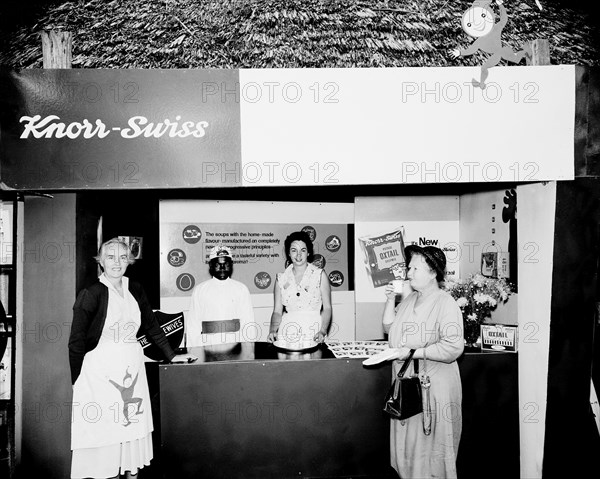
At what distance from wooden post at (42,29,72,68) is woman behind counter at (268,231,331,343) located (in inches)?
88.5

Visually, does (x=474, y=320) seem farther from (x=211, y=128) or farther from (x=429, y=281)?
(x=211, y=128)

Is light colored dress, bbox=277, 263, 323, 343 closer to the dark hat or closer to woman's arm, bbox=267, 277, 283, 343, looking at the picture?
woman's arm, bbox=267, 277, 283, 343

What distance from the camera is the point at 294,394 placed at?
11.4 ft

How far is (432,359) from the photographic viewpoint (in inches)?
113

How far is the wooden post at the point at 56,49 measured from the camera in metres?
3.21

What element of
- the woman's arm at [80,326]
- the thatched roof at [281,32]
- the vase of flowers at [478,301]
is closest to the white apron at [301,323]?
the vase of flowers at [478,301]

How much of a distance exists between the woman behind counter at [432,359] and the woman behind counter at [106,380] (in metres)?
1.74

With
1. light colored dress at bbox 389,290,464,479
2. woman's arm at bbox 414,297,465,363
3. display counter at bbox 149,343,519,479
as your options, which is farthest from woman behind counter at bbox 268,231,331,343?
woman's arm at bbox 414,297,465,363

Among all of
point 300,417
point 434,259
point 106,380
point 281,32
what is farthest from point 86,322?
point 281,32

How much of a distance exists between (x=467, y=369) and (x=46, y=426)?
3.02 metres

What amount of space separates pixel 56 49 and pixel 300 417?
308cm

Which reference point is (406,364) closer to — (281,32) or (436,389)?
(436,389)

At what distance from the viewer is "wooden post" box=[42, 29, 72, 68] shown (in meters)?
3.21

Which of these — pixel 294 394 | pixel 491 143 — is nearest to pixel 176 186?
pixel 294 394
